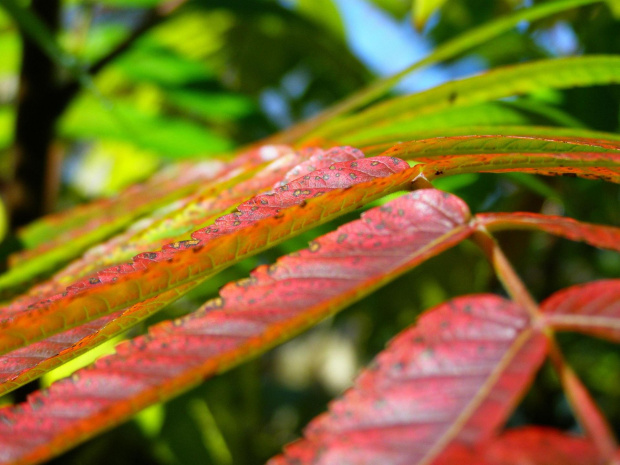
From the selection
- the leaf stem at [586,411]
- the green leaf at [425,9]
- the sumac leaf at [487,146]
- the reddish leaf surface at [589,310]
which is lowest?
the leaf stem at [586,411]

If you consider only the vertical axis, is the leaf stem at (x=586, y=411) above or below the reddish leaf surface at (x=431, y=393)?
below

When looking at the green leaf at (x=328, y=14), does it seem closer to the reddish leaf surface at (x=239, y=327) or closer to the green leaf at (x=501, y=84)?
the green leaf at (x=501, y=84)

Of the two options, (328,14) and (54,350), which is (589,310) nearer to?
(54,350)

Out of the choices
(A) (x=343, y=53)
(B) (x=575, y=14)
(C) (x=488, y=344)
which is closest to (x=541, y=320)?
(C) (x=488, y=344)

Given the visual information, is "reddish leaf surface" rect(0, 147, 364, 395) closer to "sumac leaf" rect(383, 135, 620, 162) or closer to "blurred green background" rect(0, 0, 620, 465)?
"sumac leaf" rect(383, 135, 620, 162)

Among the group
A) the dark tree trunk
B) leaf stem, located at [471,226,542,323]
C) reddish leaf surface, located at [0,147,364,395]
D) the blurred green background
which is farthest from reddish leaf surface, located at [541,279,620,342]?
the dark tree trunk

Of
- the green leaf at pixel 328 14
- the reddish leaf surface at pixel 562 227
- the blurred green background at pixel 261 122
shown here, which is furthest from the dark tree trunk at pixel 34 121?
the reddish leaf surface at pixel 562 227
